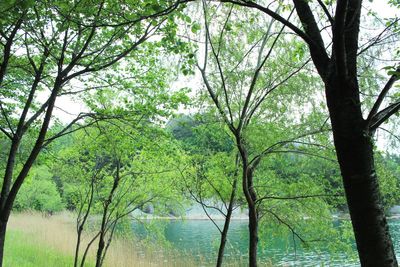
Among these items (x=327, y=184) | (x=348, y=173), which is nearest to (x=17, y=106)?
(x=327, y=184)

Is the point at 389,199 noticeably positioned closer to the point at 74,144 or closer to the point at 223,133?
the point at 223,133

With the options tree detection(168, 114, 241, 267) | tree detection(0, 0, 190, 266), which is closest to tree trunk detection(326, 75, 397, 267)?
tree detection(0, 0, 190, 266)

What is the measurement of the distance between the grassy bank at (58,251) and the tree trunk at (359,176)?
10619 millimetres

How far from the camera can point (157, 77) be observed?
22.6ft

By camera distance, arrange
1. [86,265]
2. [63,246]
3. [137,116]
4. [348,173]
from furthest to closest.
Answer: [63,246], [86,265], [137,116], [348,173]

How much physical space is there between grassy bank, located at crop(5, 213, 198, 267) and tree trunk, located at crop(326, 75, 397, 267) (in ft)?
34.8

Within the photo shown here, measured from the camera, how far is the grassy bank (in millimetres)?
12328

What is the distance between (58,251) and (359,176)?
14023mm

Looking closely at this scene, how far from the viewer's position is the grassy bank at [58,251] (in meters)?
12.3

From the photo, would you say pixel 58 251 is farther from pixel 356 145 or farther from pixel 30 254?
pixel 356 145

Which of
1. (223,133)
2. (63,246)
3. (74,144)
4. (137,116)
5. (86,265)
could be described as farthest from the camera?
(63,246)

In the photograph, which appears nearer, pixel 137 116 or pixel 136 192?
pixel 137 116

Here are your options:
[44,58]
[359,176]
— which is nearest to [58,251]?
[44,58]

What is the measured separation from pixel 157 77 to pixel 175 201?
4.55 metres
